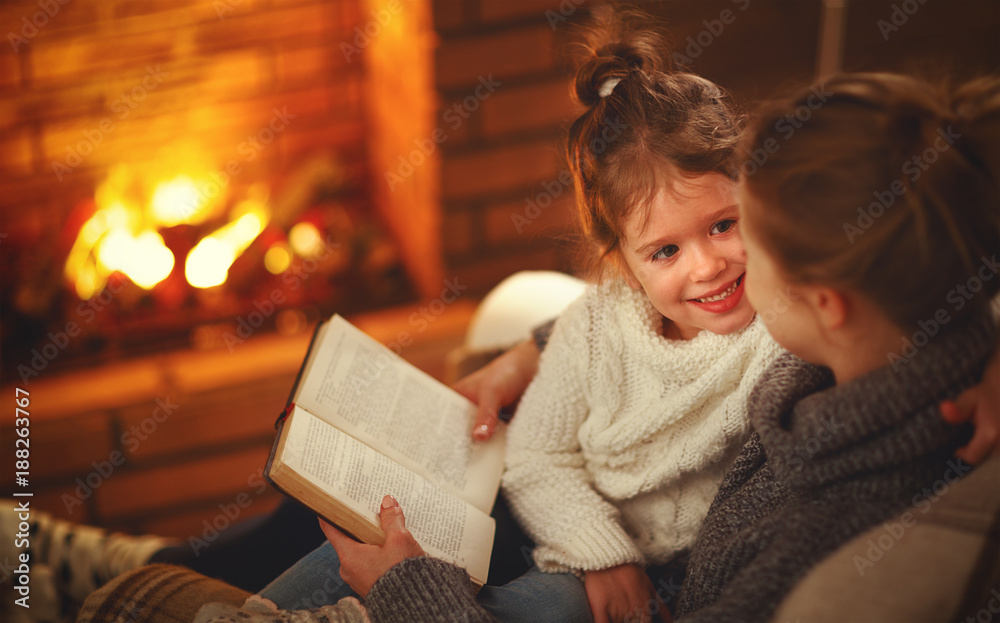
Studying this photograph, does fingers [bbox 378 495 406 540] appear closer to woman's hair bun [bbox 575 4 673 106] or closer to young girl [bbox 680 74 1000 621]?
young girl [bbox 680 74 1000 621]

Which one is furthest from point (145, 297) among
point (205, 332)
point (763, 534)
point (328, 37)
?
point (763, 534)

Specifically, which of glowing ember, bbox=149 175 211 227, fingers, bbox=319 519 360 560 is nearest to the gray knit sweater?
fingers, bbox=319 519 360 560

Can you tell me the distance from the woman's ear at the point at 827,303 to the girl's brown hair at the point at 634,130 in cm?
26

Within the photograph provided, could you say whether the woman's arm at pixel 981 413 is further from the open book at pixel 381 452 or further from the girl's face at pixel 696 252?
the open book at pixel 381 452

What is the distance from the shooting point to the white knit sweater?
2.82ft

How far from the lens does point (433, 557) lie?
2.51 feet

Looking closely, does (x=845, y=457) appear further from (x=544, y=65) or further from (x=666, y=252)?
(x=544, y=65)

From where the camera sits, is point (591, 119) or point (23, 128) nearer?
point (591, 119)

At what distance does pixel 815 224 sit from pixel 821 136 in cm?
7

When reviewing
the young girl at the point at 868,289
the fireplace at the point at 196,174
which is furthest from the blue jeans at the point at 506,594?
the fireplace at the point at 196,174

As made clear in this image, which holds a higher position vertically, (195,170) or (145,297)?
(195,170)

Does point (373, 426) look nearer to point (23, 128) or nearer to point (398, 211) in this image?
point (398, 211)

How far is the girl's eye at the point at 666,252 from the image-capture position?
854 millimetres

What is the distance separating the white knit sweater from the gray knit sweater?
0.17m
